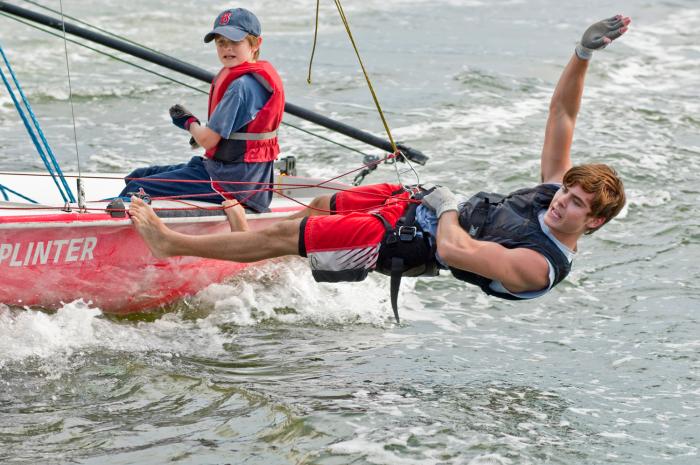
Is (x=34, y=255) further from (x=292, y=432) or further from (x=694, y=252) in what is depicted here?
(x=694, y=252)

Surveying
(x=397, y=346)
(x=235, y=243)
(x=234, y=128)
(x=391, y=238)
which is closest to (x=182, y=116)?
(x=234, y=128)

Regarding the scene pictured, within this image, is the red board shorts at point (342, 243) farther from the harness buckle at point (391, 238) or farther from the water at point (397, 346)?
the water at point (397, 346)

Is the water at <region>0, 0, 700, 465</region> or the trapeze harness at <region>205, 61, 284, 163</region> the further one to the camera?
the trapeze harness at <region>205, 61, 284, 163</region>

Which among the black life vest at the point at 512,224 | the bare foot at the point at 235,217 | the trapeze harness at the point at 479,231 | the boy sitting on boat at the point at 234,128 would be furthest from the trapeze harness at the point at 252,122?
the black life vest at the point at 512,224

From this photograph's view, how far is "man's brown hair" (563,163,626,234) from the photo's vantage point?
4156 mm

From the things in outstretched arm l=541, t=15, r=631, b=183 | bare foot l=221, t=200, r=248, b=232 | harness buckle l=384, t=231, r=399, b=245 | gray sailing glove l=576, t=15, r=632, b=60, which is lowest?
bare foot l=221, t=200, r=248, b=232

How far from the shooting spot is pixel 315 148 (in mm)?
9453

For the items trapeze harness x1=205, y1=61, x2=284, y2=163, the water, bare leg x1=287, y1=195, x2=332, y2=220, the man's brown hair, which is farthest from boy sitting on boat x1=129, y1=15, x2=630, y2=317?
trapeze harness x1=205, y1=61, x2=284, y2=163

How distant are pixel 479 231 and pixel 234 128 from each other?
5.11 feet

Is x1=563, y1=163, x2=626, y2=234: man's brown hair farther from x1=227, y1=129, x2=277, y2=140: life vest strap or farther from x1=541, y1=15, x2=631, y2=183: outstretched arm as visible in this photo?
x1=227, y1=129, x2=277, y2=140: life vest strap

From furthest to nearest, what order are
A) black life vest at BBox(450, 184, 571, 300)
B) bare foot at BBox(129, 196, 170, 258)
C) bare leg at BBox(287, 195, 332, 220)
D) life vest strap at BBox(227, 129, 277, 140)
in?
life vest strap at BBox(227, 129, 277, 140), bare leg at BBox(287, 195, 332, 220), bare foot at BBox(129, 196, 170, 258), black life vest at BBox(450, 184, 571, 300)

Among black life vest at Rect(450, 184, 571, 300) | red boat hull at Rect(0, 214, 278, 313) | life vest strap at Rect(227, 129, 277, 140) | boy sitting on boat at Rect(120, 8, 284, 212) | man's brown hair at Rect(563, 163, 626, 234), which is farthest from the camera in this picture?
life vest strap at Rect(227, 129, 277, 140)

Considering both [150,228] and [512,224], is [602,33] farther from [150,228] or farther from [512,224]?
[150,228]

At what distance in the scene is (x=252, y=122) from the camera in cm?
540
